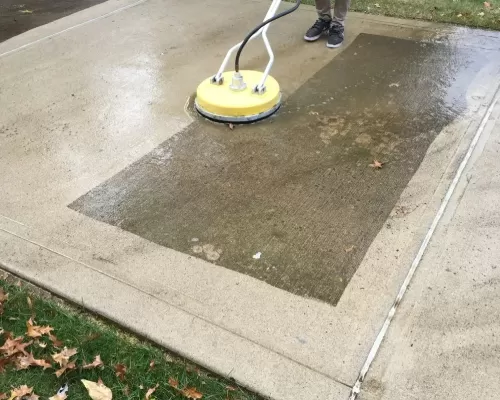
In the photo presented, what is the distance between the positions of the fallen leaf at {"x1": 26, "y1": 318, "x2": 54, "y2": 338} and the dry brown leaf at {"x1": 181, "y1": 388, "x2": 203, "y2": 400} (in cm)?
62

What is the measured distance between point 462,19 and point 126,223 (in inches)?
156

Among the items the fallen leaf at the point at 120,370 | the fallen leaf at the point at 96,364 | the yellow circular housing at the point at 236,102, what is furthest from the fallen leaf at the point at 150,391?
the yellow circular housing at the point at 236,102

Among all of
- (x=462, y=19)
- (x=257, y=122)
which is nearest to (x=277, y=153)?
(x=257, y=122)

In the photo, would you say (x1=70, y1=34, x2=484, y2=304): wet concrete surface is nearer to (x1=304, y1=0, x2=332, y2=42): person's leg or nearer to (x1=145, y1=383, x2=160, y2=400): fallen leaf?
(x1=145, y1=383, x2=160, y2=400): fallen leaf

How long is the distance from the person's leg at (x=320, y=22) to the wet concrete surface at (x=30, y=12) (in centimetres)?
266

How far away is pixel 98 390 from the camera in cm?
174

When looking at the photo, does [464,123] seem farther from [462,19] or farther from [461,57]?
[462,19]

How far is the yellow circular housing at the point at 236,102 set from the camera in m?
3.21

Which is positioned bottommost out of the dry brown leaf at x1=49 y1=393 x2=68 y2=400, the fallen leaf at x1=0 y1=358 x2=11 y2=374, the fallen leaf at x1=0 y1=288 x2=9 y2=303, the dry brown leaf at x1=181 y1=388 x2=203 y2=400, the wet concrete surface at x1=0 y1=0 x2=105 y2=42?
the dry brown leaf at x1=181 y1=388 x2=203 y2=400

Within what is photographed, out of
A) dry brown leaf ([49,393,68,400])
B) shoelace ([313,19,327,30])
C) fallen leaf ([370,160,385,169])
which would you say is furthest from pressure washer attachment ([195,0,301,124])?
dry brown leaf ([49,393,68,400])

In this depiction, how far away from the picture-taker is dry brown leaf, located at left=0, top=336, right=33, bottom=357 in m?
1.86

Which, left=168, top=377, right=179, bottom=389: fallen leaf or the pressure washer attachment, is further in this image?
the pressure washer attachment

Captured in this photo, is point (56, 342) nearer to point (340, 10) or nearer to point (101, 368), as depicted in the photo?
point (101, 368)

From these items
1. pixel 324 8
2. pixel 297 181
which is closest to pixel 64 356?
pixel 297 181
